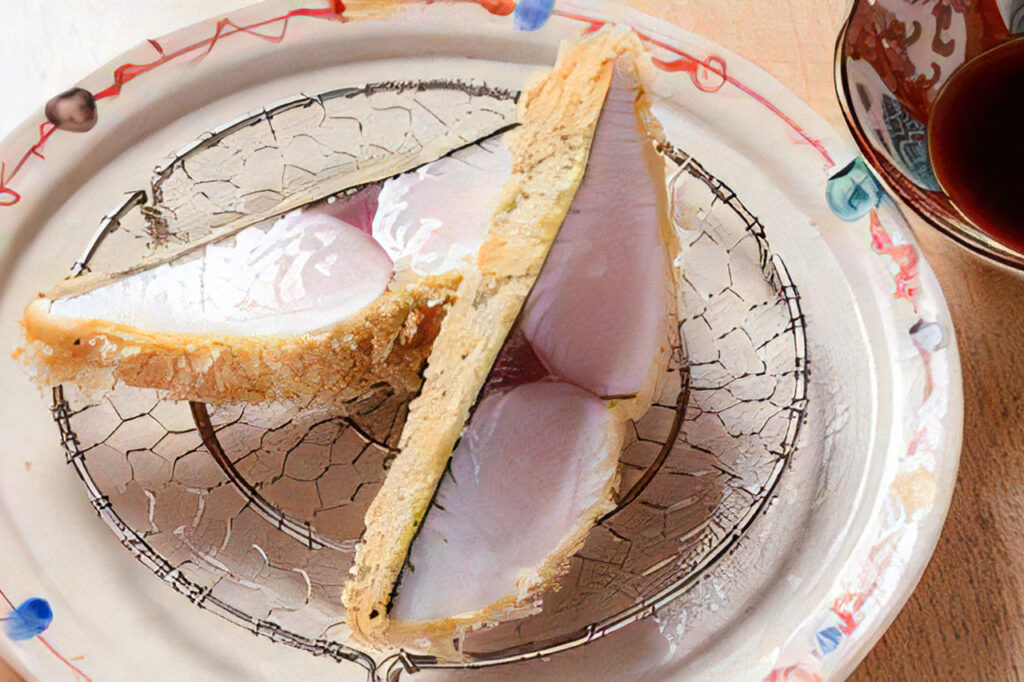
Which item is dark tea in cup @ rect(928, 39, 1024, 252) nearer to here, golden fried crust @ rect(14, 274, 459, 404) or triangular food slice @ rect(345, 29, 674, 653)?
triangular food slice @ rect(345, 29, 674, 653)

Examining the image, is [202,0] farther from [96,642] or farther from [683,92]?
[96,642]

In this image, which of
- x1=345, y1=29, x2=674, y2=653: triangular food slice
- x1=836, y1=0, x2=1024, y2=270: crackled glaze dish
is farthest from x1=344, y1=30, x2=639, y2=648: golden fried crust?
x1=836, y1=0, x2=1024, y2=270: crackled glaze dish

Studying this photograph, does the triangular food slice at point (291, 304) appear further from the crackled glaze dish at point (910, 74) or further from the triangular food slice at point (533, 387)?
the crackled glaze dish at point (910, 74)

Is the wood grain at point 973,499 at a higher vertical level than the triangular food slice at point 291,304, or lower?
lower

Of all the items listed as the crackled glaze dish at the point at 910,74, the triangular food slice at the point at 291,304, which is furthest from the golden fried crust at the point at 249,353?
the crackled glaze dish at the point at 910,74

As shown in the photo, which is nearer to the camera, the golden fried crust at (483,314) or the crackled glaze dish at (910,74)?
the golden fried crust at (483,314)

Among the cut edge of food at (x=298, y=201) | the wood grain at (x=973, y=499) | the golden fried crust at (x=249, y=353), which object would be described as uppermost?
the cut edge of food at (x=298, y=201)
